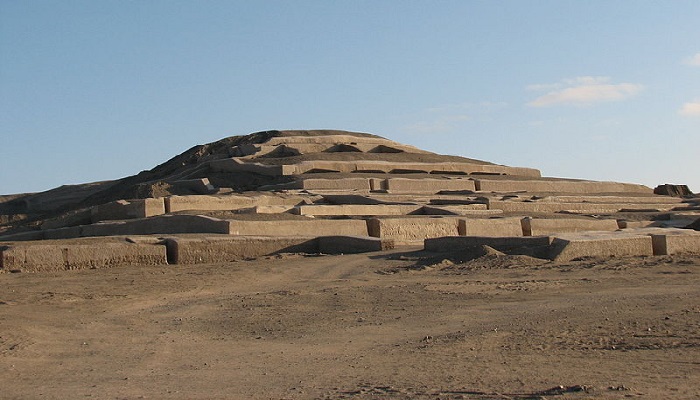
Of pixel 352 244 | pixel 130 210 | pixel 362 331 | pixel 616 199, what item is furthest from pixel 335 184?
pixel 362 331

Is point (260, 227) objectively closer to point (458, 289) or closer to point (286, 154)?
point (458, 289)

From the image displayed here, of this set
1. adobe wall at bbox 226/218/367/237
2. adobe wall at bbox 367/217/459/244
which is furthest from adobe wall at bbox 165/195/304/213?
adobe wall at bbox 367/217/459/244

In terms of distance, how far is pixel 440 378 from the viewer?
489 cm

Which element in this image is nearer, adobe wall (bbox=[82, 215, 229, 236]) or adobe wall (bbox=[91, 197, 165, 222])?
adobe wall (bbox=[82, 215, 229, 236])

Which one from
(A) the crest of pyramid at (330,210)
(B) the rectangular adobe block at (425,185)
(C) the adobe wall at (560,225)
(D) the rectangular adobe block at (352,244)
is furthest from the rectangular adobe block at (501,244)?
(B) the rectangular adobe block at (425,185)

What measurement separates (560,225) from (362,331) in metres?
→ 11.1

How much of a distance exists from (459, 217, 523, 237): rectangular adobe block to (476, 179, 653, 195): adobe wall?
9065mm

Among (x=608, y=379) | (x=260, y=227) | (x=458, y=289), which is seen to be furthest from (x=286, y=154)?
(x=608, y=379)

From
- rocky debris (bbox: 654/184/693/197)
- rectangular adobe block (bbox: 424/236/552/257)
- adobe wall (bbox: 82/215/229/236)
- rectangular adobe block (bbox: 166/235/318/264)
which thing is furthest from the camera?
rocky debris (bbox: 654/184/693/197)

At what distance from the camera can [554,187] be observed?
26188 millimetres

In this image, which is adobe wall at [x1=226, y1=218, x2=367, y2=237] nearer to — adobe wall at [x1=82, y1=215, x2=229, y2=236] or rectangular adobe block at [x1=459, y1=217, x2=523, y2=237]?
adobe wall at [x1=82, y1=215, x2=229, y2=236]

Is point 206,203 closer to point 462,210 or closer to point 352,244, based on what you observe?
point 462,210

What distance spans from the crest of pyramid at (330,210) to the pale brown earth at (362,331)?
2.58 feet

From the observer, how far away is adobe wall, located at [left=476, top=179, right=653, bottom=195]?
82.2ft
